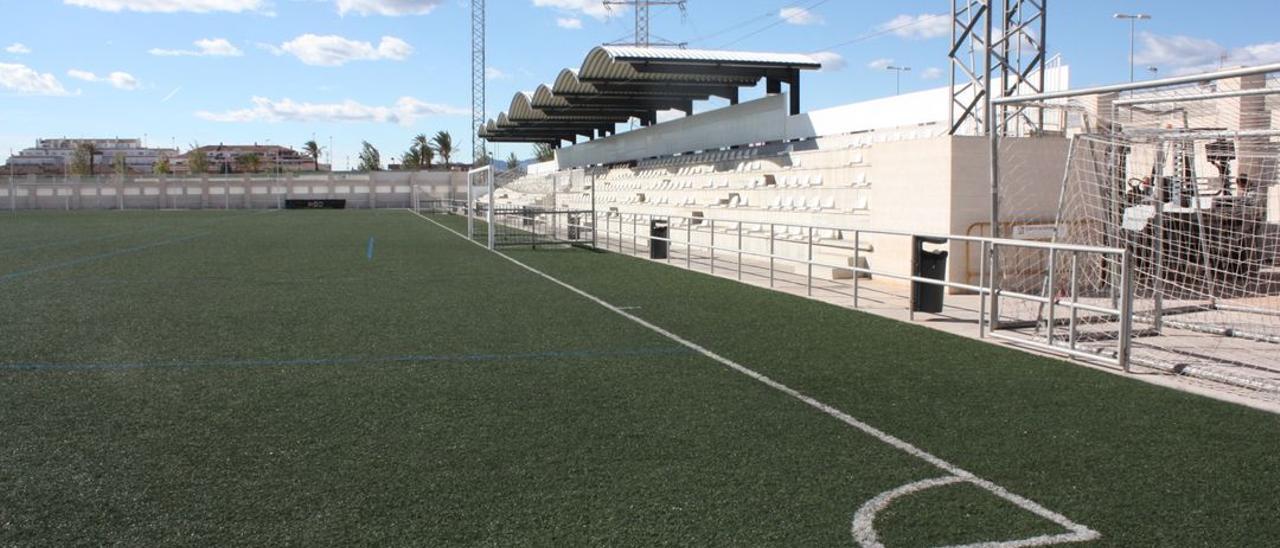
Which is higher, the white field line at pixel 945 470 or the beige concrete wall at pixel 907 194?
the beige concrete wall at pixel 907 194

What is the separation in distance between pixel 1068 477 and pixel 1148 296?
8.05 m

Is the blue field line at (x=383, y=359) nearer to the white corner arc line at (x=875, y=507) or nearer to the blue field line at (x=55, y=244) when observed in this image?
the white corner arc line at (x=875, y=507)

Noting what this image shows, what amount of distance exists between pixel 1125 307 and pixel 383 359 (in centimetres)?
617

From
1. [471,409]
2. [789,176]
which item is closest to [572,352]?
[471,409]

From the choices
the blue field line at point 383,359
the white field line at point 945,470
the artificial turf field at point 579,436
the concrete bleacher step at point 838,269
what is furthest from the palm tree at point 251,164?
the white field line at point 945,470

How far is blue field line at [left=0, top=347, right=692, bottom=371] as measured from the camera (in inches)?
317

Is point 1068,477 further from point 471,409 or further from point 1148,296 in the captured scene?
point 1148,296

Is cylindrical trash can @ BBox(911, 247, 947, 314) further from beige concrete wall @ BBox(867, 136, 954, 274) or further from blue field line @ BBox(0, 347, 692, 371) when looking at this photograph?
blue field line @ BBox(0, 347, 692, 371)

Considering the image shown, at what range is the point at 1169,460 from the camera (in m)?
5.33

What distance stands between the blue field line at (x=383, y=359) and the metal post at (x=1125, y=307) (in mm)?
3623

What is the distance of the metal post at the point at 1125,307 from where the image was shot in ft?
25.4

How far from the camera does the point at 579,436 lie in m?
5.86

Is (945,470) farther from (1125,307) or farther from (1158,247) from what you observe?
(1158,247)

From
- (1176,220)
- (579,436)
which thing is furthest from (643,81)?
(579,436)
